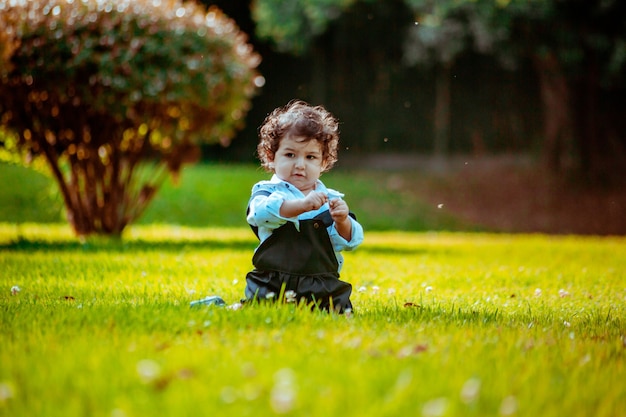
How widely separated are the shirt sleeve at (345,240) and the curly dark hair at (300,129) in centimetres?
46

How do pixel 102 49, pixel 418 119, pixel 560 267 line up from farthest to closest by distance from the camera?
1. pixel 418 119
2. pixel 102 49
3. pixel 560 267

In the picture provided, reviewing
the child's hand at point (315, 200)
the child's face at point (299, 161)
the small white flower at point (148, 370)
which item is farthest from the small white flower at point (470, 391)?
the child's face at point (299, 161)

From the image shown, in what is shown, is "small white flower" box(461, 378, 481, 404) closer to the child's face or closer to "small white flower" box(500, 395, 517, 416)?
"small white flower" box(500, 395, 517, 416)

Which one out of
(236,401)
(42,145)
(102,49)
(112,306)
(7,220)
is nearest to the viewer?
(236,401)

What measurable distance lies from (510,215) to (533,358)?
1479cm

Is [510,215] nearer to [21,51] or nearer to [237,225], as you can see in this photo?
[237,225]

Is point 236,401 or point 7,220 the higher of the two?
point 236,401

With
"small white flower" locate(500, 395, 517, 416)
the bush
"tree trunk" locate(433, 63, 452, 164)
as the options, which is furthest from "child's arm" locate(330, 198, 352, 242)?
"tree trunk" locate(433, 63, 452, 164)

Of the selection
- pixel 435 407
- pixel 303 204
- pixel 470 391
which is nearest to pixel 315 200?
pixel 303 204

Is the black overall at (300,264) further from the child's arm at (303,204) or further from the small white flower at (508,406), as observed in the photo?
the small white flower at (508,406)

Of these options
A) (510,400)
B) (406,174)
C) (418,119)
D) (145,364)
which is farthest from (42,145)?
(418,119)

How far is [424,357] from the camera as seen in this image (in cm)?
305

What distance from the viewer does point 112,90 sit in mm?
8359

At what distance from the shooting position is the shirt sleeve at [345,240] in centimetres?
444
